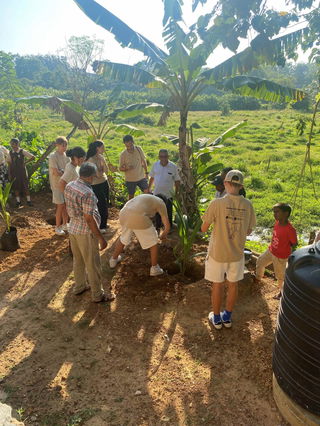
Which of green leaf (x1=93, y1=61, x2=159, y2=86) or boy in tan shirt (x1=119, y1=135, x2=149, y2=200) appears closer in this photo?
green leaf (x1=93, y1=61, x2=159, y2=86)

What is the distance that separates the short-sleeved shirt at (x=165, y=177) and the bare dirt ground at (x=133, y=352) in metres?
1.40

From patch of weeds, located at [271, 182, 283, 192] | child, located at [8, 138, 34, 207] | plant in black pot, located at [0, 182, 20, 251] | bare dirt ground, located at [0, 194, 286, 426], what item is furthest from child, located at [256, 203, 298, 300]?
patch of weeds, located at [271, 182, 283, 192]

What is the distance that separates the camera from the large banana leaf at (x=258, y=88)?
4.98m

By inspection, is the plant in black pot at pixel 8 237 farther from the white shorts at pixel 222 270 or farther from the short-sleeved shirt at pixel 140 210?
the white shorts at pixel 222 270

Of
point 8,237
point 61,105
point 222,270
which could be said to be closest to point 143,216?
point 222,270

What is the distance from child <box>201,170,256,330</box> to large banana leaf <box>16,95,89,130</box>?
448 cm

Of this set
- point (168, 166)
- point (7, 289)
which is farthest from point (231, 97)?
point (7, 289)

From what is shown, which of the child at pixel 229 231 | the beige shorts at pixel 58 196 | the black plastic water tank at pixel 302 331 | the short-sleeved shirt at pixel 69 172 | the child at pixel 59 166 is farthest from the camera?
the beige shorts at pixel 58 196

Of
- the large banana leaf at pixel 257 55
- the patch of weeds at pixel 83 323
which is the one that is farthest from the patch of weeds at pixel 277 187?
the patch of weeds at pixel 83 323

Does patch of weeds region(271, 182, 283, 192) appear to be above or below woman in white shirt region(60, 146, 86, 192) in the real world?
below

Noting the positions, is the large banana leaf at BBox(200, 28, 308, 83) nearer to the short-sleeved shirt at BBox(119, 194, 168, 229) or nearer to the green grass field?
the green grass field

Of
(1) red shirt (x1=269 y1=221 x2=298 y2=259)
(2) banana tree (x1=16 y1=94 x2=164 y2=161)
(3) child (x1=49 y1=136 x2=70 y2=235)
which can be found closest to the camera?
(1) red shirt (x1=269 y1=221 x2=298 y2=259)

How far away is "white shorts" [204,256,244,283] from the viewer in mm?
3213

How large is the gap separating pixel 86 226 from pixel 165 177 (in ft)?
7.12
